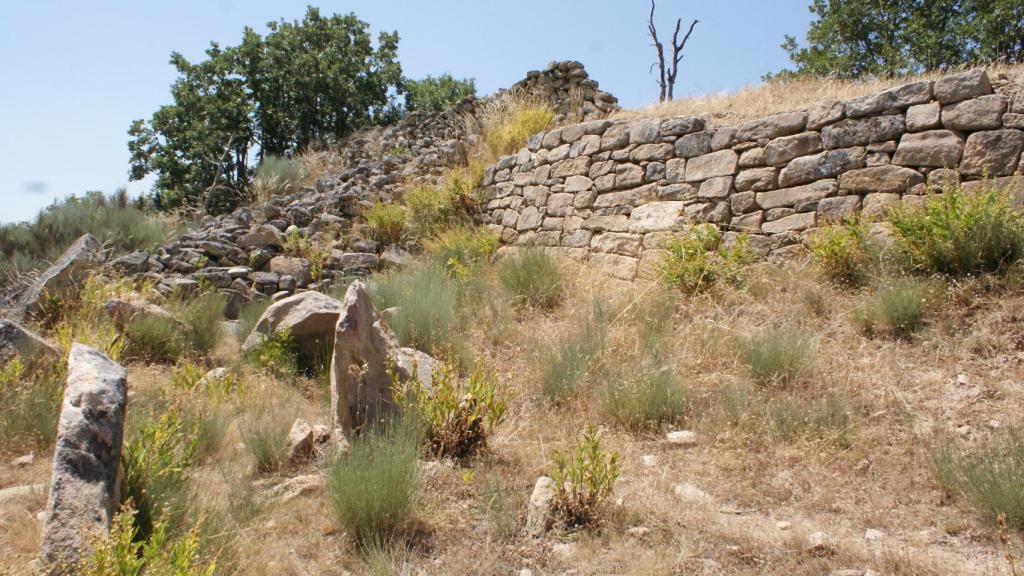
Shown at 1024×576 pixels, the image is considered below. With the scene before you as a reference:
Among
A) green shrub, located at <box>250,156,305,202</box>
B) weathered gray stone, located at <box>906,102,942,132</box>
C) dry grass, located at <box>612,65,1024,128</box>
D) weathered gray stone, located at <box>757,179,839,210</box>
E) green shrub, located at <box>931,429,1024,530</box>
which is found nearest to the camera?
green shrub, located at <box>931,429,1024,530</box>

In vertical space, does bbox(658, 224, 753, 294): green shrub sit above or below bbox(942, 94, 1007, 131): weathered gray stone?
below

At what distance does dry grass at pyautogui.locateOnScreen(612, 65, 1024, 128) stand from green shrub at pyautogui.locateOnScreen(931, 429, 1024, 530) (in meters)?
3.76

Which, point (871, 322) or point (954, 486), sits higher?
point (871, 322)

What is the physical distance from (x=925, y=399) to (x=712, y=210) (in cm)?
303

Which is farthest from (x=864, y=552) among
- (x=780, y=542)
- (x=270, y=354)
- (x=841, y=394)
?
(x=270, y=354)

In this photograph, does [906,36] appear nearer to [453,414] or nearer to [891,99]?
[891,99]

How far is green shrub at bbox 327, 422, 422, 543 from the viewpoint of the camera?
2.99 meters

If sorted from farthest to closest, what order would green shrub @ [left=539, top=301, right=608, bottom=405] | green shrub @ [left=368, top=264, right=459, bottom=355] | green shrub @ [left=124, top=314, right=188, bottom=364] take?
green shrub @ [left=124, top=314, right=188, bottom=364], green shrub @ [left=368, top=264, right=459, bottom=355], green shrub @ [left=539, top=301, right=608, bottom=405]

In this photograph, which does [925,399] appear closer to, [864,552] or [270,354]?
[864,552]

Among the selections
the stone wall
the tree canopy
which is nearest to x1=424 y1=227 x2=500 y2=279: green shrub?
the stone wall

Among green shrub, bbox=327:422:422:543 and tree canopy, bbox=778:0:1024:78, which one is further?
tree canopy, bbox=778:0:1024:78

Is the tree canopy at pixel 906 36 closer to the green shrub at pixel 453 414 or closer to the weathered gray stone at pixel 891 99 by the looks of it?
the weathered gray stone at pixel 891 99

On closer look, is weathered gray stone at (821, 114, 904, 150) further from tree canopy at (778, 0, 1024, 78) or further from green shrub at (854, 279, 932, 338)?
tree canopy at (778, 0, 1024, 78)

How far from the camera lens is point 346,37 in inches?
623
